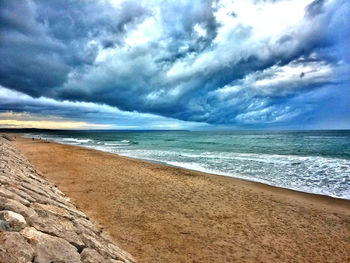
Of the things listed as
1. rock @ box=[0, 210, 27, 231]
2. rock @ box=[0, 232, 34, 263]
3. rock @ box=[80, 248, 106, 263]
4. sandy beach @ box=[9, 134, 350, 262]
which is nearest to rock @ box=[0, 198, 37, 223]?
rock @ box=[0, 210, 27, 231]

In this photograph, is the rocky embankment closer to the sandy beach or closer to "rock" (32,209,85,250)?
"rock" (32,209,85,250)

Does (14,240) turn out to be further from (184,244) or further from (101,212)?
(101,212)

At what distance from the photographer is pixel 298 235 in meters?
7.37

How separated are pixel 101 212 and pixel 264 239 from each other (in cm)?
522

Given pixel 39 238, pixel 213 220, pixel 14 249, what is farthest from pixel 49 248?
pixel 213 220

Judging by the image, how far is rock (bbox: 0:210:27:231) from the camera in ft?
9.84

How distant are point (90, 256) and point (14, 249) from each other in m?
1.19

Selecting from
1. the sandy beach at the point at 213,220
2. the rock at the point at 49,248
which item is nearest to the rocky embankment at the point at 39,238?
the rock at the point at 49,248

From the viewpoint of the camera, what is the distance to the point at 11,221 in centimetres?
314

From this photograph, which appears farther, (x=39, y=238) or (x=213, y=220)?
(x=213, y=220)

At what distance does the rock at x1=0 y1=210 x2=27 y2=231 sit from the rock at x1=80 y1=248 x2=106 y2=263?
0.90 meters

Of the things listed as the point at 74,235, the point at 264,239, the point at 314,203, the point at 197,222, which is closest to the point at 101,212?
the point at 197,222

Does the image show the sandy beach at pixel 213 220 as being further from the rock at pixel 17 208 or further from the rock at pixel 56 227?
the rock at pixel 17 208

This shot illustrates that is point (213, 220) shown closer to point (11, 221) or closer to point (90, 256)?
point (90, 256)
